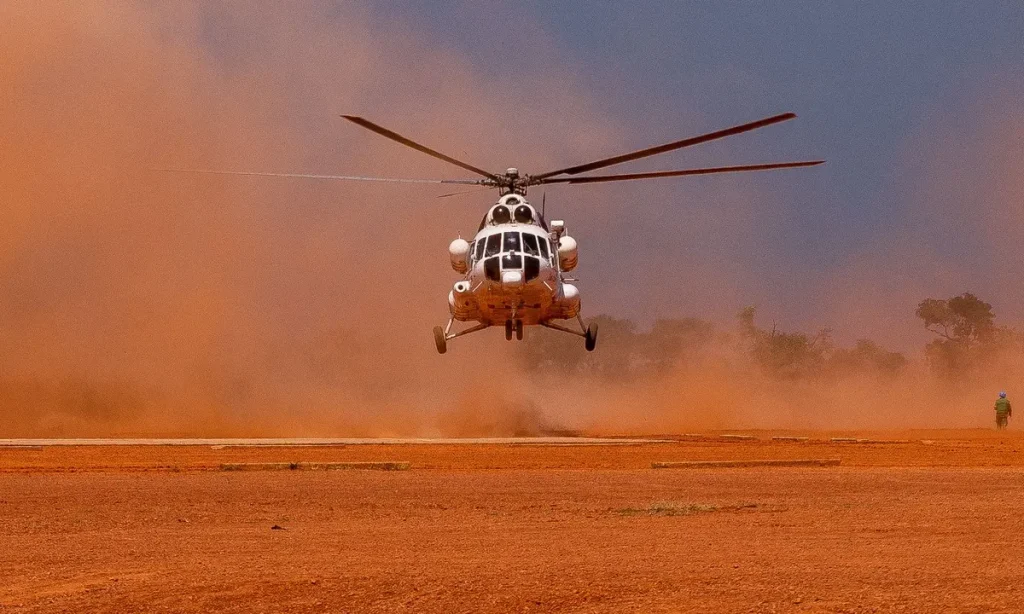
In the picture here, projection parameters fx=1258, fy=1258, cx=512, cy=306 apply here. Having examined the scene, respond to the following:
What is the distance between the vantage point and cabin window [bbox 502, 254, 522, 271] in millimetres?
24234

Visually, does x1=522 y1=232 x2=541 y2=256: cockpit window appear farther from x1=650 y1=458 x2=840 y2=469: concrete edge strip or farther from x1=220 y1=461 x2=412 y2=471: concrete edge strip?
x1=220 y1=461 x2=412 y2=471: concrete edge strip

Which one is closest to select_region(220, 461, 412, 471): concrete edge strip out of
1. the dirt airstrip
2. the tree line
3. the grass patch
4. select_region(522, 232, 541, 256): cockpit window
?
the dirt airstrip

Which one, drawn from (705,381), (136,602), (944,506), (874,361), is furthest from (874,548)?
(874,361)

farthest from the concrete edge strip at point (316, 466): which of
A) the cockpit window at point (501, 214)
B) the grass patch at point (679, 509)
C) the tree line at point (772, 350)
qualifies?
the tree line at point (772, 350)

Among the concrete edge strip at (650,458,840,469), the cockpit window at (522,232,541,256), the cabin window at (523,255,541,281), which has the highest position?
the cockpit window at (522,232,541,256)

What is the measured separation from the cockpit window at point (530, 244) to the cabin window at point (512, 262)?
262mm

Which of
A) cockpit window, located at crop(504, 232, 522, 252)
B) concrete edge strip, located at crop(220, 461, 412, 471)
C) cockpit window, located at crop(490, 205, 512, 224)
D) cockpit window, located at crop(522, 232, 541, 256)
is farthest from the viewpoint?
cockpit window, located at crop(490, 205, 512, 224)

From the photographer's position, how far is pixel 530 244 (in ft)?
80.7

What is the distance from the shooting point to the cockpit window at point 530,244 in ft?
80.3

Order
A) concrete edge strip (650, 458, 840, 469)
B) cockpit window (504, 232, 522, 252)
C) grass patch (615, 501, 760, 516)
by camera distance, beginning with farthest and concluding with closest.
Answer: cockpit window (504, 232, 522, 252) → concrete edge strip (650, 458, 840, 469) → grass patch (615, 501, 760, 516)

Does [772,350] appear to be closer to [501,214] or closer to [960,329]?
[960,329]

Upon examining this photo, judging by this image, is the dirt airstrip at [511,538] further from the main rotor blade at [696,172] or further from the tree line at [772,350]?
the tree line at [772,350]

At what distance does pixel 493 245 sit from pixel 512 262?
2.35 ft

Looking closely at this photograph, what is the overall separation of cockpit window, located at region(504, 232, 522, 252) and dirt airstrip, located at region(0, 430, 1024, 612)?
197 inches
